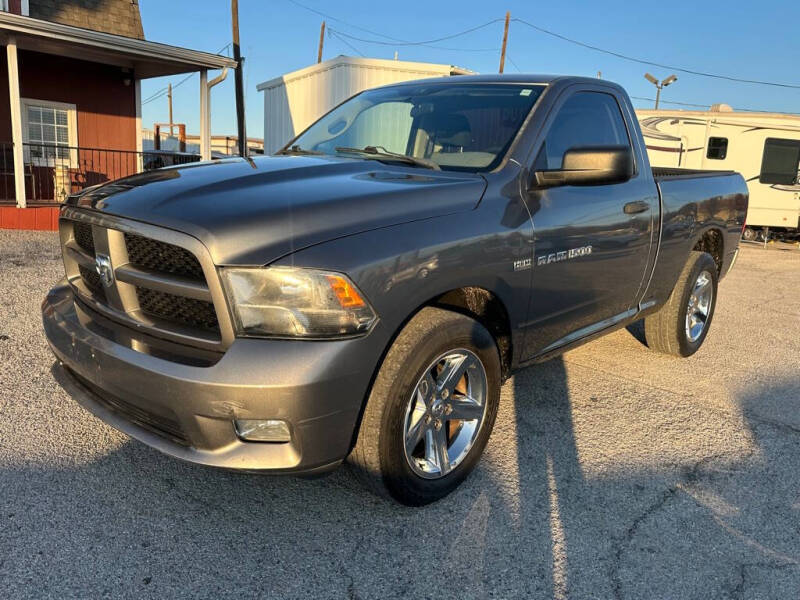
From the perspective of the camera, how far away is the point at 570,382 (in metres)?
4.51

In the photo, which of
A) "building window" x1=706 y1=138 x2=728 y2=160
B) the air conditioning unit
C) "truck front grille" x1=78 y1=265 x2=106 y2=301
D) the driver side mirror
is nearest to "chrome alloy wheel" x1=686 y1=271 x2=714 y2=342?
the driver side mirror

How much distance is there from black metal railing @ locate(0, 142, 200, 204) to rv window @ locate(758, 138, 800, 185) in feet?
41.8

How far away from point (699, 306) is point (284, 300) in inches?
168

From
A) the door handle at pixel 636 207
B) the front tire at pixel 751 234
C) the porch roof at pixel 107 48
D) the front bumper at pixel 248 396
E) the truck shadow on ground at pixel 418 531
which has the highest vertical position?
the porch roof at pixel 107 48

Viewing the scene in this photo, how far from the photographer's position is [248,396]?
216 centimetres

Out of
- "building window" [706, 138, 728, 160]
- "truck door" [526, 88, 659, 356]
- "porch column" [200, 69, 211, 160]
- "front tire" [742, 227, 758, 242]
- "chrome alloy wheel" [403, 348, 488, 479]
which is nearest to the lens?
"chrome alloy wheel" [403, 348, 488, 479]

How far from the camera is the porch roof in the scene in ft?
33.0

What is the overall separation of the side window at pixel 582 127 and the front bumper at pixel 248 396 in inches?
63.6

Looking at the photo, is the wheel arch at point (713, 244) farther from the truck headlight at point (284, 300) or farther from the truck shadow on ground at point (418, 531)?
the truck headlight at point (284, 300)

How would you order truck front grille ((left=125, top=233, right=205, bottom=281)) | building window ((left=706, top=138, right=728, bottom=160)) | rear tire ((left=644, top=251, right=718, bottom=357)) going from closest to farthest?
truck front grille ((left=125, top=233, right=205, bottom=281)) → rear tire ((left=644, top=251, right=718, bottom=357)) → building window ((left=706, top=138, right=728, bottom=160))

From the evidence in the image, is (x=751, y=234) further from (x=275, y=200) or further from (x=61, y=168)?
(x=275, y=200)

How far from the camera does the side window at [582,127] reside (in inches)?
134

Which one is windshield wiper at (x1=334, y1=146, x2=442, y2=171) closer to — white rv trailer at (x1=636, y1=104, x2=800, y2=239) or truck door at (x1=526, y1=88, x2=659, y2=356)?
truck door at (x1=526, y1=88, x2=659, y2=356)

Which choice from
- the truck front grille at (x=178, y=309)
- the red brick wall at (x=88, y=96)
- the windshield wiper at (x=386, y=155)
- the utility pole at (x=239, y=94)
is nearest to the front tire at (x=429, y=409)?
the truck front grille at (x=178, y=309)
